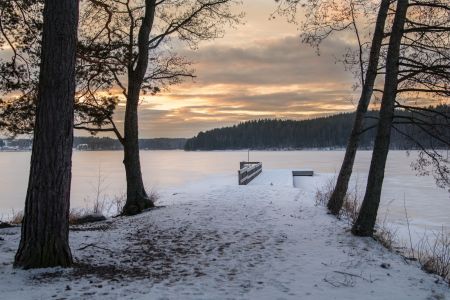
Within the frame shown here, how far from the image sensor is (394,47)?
8.82 metres

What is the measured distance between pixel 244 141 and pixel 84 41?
157 metres

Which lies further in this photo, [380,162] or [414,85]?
[414,85]

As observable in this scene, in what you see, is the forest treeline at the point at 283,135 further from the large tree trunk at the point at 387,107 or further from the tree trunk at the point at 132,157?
the large tree trunk at the point at 387,107

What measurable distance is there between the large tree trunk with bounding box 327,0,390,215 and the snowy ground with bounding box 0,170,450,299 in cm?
119

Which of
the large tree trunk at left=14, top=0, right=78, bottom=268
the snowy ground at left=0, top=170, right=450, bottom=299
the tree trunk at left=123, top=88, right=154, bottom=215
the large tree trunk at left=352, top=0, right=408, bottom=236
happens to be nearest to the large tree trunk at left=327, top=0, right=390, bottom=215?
the snowy ground at left=0, top=170, right=450, bottom=299

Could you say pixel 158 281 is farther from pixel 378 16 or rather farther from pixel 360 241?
pixel 378 16

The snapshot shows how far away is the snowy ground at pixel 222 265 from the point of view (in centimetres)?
561

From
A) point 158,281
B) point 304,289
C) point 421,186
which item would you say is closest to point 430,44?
point 304,289

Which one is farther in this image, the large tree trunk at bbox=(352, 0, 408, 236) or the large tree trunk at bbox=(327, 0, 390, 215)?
the large tree trunk at bbox=(327, 0, 390, 215)

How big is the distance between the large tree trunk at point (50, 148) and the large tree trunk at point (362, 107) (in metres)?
7.10

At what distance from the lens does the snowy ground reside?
5.61 metres

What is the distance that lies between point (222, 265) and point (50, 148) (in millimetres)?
3101

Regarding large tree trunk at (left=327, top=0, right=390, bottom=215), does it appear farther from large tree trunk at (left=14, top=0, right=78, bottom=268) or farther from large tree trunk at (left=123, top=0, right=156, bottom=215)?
large tree trunk at (left=14, top=0, right=78, bottom=268)

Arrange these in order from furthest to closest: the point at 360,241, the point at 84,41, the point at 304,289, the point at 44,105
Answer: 1. the point at 84,41
2. the point at 360,241
3. the point at 44,105
4. the point at 304,289
